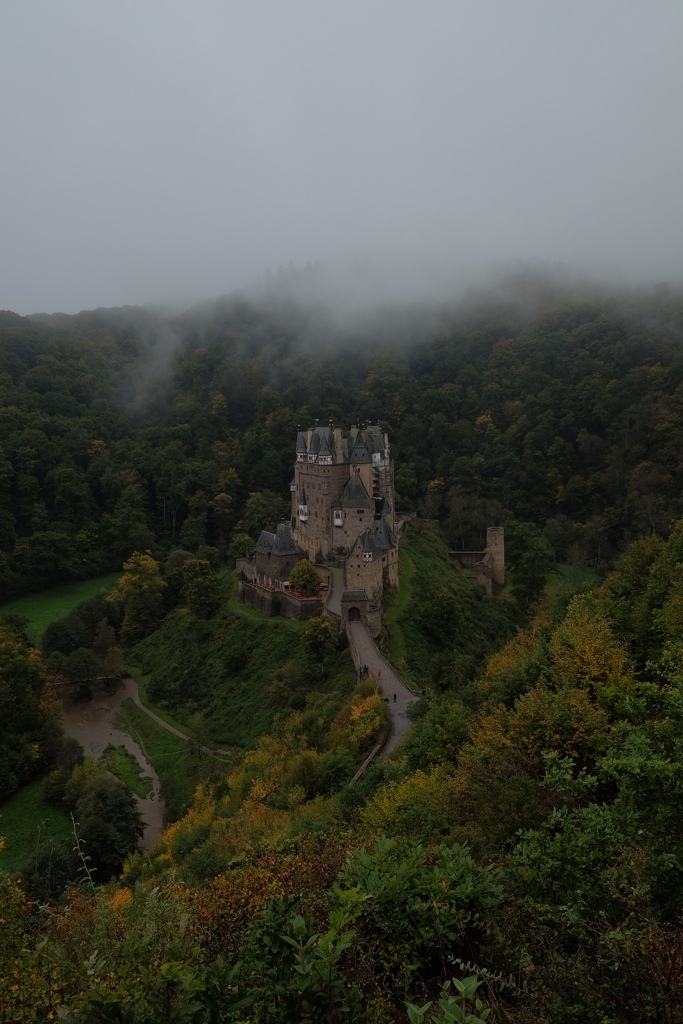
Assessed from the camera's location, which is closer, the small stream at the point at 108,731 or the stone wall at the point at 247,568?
the small stream at the point at 108,731

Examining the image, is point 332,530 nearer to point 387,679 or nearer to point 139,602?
point 387,679

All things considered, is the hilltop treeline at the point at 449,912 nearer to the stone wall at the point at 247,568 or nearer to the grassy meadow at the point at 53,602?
the stone wall at the point at 247,568

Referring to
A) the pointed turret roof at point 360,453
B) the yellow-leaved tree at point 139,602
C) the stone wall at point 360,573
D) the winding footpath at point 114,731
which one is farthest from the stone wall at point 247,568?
the stone wall at point 360,573

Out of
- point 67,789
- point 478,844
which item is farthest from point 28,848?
point 478,844

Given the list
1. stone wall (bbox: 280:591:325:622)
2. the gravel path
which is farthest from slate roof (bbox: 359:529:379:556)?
stone wall (bbox: 280:591:325:622)

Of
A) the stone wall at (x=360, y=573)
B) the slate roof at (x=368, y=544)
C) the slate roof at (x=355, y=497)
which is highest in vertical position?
the slate roof at (x=355, y=497)

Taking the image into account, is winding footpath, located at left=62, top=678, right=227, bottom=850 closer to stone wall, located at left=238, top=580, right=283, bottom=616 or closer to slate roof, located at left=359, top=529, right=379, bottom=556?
stone wall, located at left=238, top=580, right=283, bottom=616

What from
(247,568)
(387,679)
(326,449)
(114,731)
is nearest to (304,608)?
(247,568)
